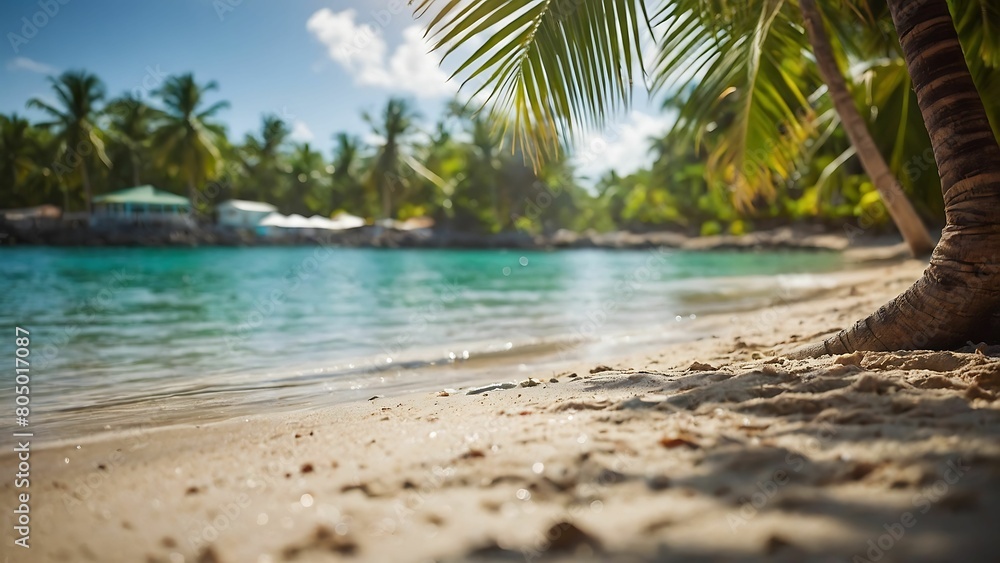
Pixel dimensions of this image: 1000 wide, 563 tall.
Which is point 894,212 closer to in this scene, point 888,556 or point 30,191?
point 888,556

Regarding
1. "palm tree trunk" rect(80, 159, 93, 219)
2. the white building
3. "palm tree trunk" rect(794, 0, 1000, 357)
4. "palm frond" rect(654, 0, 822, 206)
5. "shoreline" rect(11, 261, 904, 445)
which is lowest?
"shoreline" rect(11, 261, 904, 445)

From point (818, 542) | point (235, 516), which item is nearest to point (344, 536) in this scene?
point (235, 516)

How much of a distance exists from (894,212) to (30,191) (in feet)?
168

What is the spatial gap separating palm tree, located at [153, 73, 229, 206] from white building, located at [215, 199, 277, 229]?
430cm

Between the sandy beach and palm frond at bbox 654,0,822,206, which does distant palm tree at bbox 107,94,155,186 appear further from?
the sandy beach

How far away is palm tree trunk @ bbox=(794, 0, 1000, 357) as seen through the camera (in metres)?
2.55

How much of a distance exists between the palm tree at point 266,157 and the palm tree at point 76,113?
12.8 meters

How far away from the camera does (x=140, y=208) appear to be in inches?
1606

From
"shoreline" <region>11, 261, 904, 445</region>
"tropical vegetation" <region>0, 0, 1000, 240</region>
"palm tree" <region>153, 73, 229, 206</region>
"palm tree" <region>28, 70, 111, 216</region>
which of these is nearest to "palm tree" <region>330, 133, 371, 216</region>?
"tropical vegetation" <region>0, 0, 1000, 240</region>

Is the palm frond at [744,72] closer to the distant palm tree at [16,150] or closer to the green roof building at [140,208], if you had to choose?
the green roof building at [140,208]

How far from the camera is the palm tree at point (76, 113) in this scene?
115 ft

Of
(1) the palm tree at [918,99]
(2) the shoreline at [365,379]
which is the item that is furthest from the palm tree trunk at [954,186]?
(2) the shoreline at [365,379]

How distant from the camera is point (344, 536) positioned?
1473 millimetres

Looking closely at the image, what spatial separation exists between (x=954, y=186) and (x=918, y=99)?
0.49 metres
